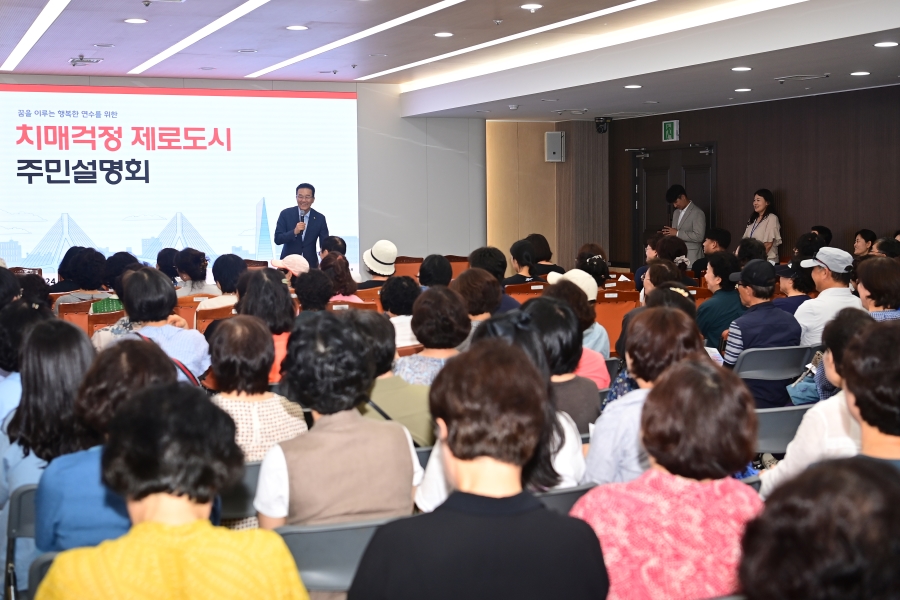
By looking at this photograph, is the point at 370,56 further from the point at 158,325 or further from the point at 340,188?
the point at 158,325

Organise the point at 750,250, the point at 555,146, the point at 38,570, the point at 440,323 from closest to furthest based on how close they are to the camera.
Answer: the point at 38,570 → the point at 440,323 → the point at 750,250 → the point at 555,146

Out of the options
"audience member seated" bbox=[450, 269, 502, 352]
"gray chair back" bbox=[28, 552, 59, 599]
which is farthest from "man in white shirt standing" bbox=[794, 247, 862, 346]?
"gray chair back" bbox=[28, 552, 59, 599]

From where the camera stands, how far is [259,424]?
2926 mm

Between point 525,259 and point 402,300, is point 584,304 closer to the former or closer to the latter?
point 402,300

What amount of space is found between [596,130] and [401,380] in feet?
37.9

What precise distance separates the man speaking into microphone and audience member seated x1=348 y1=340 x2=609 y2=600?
967 cm

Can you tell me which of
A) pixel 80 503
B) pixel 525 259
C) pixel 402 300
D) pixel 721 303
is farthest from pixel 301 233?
pixel 80 503

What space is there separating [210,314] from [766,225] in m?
8.02

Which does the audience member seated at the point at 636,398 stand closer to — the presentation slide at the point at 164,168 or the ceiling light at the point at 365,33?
the ceiling light at the point at 365,33

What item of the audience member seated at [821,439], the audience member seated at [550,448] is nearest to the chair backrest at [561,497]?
the audience member seated at [550,448]

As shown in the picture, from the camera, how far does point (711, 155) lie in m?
12.5

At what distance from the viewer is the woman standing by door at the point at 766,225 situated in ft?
36.8

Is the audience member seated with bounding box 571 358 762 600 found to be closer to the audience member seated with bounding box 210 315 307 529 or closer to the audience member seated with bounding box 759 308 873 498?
the audience member seated with bounding box 759 308 873 498

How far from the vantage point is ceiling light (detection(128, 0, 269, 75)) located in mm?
6977
